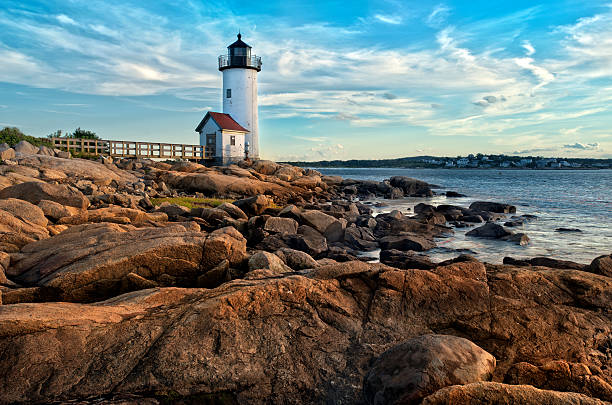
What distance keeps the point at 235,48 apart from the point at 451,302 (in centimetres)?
4606

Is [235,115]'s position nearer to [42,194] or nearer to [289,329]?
[42,194]

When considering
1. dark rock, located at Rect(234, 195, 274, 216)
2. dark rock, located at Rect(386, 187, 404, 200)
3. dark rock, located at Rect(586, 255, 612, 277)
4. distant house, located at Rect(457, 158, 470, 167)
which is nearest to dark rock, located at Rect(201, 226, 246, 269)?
dark rock, located at Rect(586, 255, 612, 277)

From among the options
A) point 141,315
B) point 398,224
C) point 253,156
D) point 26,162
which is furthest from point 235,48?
point 141,315

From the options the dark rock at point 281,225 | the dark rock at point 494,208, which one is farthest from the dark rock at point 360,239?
the dark rock at point 494,208

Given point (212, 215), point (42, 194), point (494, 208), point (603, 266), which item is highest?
point (42, 194)

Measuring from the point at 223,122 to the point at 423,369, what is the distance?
4389cm

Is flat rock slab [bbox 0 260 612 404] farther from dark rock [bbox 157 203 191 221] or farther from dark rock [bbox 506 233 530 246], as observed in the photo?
dark rock [bbox 506 233 530 246]

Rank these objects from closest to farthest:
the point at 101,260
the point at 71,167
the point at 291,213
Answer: the point at 101,260 < the point at 291,213 < the point at 71,167

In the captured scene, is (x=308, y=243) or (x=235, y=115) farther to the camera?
(x=235, y=115)

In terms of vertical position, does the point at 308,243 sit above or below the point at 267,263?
below

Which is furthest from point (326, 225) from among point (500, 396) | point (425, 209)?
point (500, 396)

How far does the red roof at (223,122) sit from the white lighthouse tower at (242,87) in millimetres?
876

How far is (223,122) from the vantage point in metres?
45.3

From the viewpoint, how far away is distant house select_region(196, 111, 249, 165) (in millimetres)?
44969
